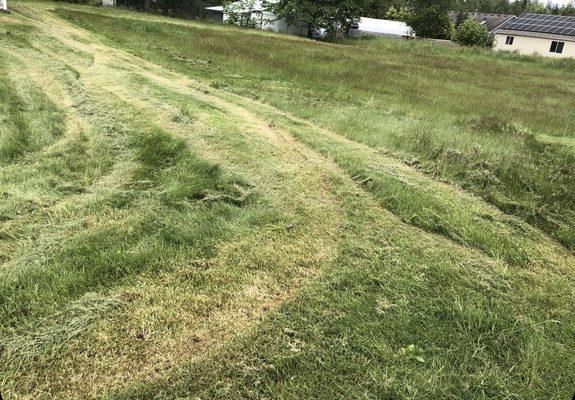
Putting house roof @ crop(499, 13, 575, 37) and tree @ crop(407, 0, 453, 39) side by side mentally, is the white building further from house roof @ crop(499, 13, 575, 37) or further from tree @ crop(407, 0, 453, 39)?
tree @ crop(407, 0, 453, 39)

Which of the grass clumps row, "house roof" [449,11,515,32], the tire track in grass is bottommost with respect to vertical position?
the tire track in grass

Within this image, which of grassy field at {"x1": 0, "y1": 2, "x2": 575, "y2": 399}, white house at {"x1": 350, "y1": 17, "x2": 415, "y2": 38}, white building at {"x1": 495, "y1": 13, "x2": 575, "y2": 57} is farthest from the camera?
white house at {"x1": 350, "y1": 17, "x2": 415, "y2": 38}

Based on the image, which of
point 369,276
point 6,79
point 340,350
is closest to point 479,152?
point 369,276

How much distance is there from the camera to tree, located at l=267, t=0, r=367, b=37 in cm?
3412

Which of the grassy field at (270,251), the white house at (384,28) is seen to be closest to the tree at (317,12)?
the white house at (384,28)

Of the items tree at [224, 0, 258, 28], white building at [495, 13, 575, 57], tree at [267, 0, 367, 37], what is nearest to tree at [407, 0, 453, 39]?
white building at [495, 13, 575, 57]

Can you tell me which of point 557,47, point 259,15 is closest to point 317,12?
point 259,15

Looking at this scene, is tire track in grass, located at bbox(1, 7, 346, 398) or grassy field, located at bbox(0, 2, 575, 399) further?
grassy field, located at bbox(0, 2, 575, 399)

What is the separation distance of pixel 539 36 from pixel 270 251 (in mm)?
44799

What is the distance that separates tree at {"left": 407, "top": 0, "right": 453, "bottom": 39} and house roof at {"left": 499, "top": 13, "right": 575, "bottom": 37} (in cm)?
725

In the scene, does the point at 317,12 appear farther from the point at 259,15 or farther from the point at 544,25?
the point at 544,25

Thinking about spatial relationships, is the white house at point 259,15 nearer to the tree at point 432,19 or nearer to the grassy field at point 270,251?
the tree at point 432,19

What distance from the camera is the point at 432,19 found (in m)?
48.1

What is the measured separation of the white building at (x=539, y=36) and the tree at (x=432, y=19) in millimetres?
7035
